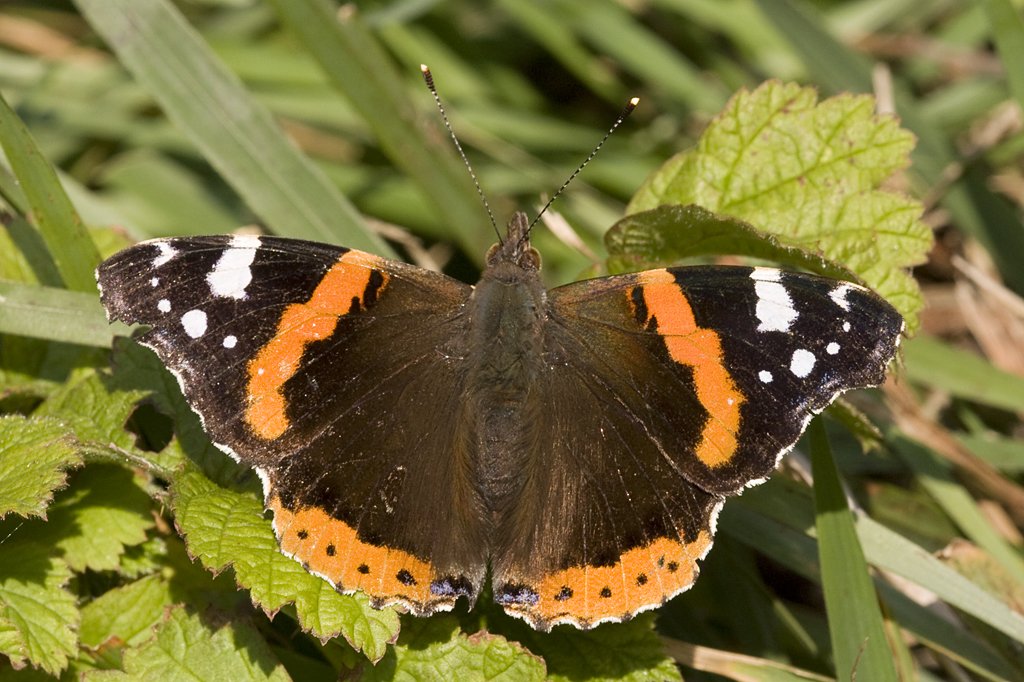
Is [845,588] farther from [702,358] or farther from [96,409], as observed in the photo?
[96,409]

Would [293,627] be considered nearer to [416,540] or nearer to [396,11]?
[416,540]

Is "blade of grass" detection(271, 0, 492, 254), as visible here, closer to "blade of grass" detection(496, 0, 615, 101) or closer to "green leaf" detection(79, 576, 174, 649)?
"blade of grass" detection(496, 0, 615, 101)

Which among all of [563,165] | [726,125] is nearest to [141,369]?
[726,125]

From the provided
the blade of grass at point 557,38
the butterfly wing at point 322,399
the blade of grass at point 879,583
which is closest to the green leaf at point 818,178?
the blade of grass at point 879,583

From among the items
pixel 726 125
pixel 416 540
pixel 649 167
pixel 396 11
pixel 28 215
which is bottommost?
pixel 416 540

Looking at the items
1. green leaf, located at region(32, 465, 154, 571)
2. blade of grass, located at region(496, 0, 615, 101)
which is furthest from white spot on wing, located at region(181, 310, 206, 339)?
blade of grass, located at region(496, 0, 615, 101)

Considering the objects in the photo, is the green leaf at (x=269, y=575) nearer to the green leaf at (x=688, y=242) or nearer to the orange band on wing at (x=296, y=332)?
the orange band on wing at (x=296, y=332)
